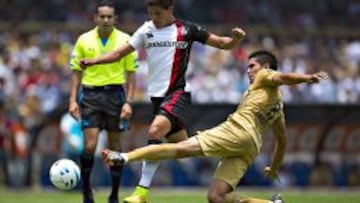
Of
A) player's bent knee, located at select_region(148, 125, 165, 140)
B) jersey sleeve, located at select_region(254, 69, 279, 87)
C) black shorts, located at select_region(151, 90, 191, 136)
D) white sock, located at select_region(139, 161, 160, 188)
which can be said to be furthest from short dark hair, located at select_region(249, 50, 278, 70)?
white sock, located at select_region(139, 161, 160, 188)

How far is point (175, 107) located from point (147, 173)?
91 cm

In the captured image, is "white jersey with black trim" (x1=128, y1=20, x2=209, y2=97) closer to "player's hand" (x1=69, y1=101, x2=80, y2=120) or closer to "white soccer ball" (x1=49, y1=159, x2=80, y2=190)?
"white soccer ball" (x1=49, y1=159, x2=80, y2=190)

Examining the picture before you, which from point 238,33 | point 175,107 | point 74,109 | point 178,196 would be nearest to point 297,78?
point 238,33

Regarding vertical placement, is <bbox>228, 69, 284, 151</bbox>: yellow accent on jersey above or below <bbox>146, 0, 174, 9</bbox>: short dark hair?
below

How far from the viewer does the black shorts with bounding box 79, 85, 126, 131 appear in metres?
16.7

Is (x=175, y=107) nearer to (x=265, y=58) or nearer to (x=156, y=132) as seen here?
(x=156, y=132)

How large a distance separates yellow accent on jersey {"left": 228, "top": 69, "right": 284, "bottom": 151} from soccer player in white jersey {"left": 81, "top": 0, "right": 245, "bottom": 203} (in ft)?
3.31

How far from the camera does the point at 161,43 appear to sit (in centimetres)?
1517

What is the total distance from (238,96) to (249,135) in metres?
12.4

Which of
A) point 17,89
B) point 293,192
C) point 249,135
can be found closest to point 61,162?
point 249,135

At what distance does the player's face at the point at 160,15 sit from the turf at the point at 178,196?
4.75 m

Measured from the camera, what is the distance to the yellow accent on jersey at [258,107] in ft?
46.3

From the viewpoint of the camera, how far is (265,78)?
46.0ft

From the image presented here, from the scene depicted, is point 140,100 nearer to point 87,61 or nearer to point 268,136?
point 268,136
